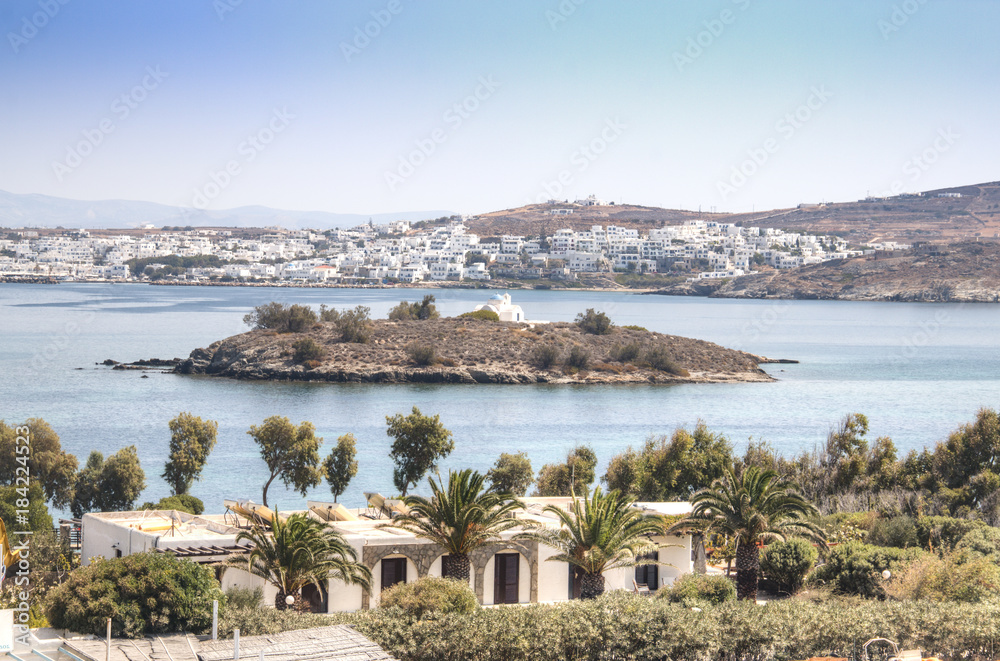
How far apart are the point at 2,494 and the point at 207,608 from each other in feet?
37.6

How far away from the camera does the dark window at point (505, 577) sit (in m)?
17.2

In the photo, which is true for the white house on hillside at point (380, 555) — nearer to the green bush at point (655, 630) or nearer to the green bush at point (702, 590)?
the green bush at point (702, 590)

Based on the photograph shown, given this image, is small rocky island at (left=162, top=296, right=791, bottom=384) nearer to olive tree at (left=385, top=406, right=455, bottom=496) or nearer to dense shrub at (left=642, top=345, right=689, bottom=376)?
dense shrub at (left=642, top=345, right=689, bottom=376)

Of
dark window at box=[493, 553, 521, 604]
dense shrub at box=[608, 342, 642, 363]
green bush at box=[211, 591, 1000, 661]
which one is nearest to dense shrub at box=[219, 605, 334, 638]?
green bush at box=[211, 591, 1000, 661]

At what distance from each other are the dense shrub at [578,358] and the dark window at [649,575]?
1841 inches

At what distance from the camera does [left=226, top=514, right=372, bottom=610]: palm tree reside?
1450 centimetres

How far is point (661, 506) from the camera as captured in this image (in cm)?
2083

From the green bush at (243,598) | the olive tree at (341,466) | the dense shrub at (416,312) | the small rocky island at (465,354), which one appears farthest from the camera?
the dense shrub at (416,312)

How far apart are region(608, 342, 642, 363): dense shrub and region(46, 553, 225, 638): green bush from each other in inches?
2209

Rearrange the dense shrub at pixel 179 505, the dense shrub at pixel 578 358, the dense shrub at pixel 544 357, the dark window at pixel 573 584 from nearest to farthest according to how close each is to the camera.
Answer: the dark window at pixel 573 584, the dense shrub at pixel 179 505, the dense shrub at pixel 544 357, the dense shrub at pixel 578 358

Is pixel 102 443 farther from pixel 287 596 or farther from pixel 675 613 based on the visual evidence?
pixel 675 613

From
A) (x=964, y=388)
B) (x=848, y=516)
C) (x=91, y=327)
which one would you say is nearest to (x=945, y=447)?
(x=848, y=516)

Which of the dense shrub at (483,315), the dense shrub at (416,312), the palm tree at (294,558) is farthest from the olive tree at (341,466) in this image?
the dense shrub at (416,312)

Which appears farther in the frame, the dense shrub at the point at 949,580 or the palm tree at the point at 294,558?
the dense shrub at the point at 949,580
